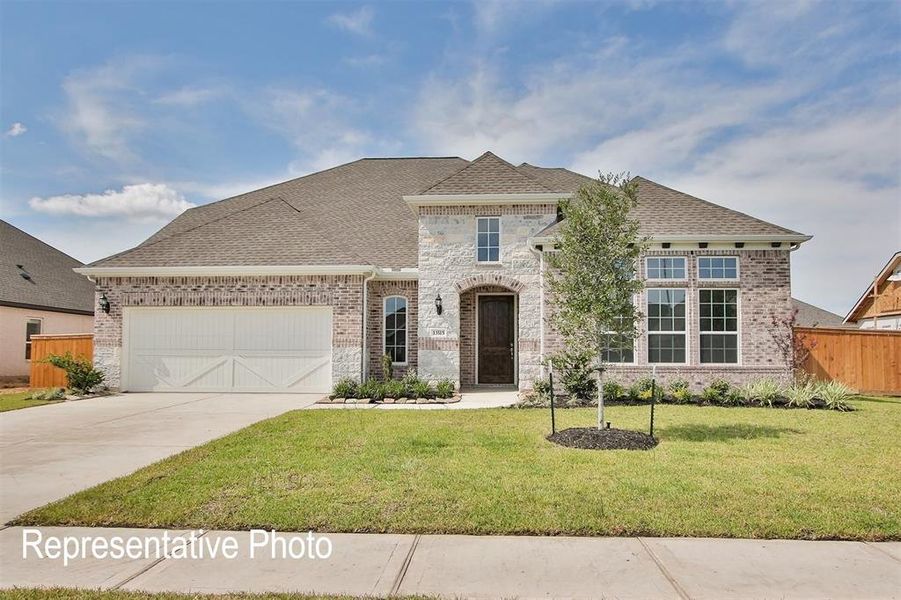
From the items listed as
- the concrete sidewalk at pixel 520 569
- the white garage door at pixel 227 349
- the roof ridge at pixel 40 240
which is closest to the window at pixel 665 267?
the white garage door at pixel 227 349

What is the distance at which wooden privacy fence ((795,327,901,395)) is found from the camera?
1434 cm

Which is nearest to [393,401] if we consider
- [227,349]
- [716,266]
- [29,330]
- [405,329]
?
[405,329]

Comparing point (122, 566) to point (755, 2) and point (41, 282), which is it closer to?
point (755, 2)

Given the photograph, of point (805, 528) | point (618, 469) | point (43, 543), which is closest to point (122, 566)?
point (43, 543)

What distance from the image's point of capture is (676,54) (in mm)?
11109

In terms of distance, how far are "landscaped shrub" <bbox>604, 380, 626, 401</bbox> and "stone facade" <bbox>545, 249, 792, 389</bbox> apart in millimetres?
817

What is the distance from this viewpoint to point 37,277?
21.4m

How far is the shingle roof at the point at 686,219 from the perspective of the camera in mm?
12852

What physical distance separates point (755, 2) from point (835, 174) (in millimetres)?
6448

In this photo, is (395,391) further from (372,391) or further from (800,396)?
(800,396)

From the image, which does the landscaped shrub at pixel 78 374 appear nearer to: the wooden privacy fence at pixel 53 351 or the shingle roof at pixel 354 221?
the wooden privacy fence at pixel 53 351

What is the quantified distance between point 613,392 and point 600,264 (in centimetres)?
495

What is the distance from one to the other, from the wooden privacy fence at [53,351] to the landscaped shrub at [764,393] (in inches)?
685

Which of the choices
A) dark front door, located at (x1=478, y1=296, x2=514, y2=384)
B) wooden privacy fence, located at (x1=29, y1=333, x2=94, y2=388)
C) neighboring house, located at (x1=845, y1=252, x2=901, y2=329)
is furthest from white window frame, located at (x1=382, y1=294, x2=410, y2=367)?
neighboring house, located at (x1=845, y1=252, x2=901, y2=329)
